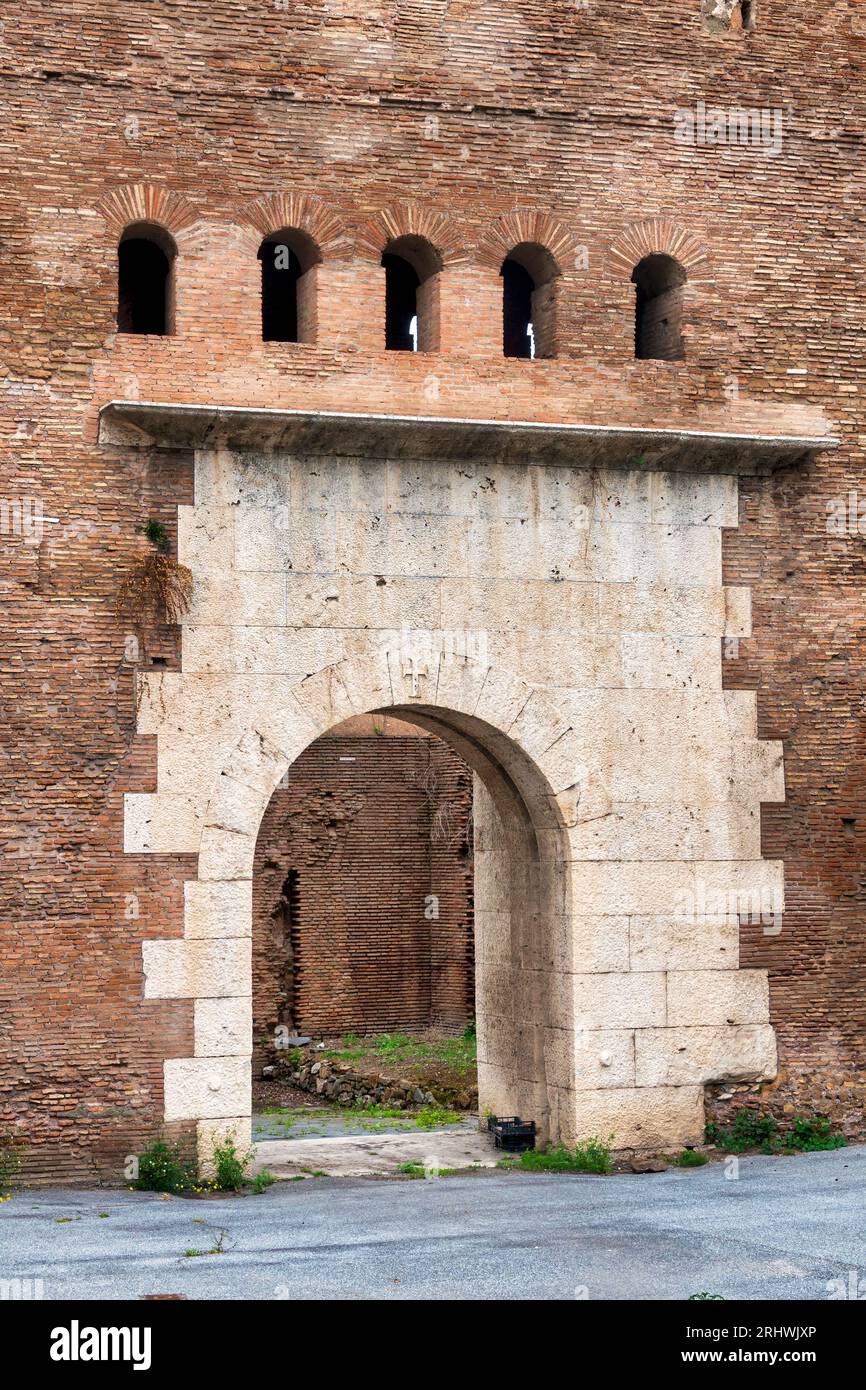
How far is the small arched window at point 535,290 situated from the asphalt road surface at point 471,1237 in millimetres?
5411

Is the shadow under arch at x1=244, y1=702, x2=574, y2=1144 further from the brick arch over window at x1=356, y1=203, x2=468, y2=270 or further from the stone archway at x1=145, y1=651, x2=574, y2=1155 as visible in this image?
the brick arch over window at x1=356, y1=203, x2=468, y2=270

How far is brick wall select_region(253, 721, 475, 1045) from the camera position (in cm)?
1980

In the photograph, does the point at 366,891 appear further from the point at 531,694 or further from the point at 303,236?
the point at 303,236

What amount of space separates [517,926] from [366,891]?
25.9 ft

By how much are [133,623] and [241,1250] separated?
386 cm

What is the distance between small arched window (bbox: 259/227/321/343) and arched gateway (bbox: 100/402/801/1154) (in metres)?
1.00

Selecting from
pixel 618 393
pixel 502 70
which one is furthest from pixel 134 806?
pixel 502 70

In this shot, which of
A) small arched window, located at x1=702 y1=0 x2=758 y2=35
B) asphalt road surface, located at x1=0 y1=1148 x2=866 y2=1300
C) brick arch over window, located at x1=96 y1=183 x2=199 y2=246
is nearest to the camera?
asphalt road surface, located at x1=0 y1=1148 x2=866 y2=1300

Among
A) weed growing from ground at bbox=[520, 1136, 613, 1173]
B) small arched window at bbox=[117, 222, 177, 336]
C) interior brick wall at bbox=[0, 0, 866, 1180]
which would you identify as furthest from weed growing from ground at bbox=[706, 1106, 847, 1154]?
small arched window at bbox=[117, 222, 177, 336]

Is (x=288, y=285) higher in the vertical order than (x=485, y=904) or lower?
higher

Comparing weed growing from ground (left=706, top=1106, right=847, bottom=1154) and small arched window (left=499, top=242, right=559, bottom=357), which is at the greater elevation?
small arched window (left=499, top=242, right=559, bottom=357)

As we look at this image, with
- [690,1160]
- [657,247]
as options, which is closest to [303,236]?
[657,247]

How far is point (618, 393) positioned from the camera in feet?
39.1

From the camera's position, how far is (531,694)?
11.5 meters
